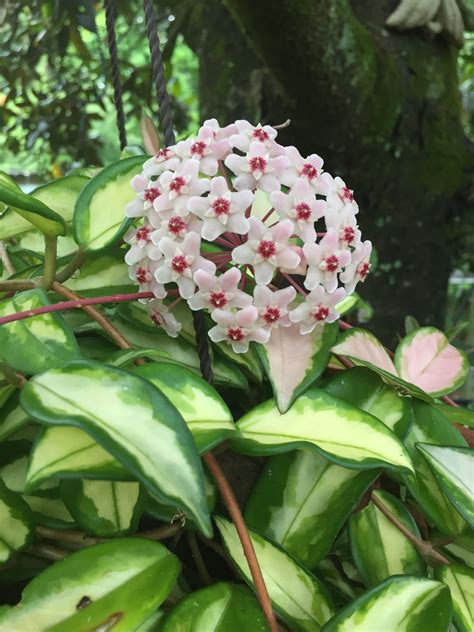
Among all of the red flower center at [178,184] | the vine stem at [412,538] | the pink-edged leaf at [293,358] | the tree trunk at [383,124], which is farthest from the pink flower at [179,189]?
the tree trunk at [383,124]

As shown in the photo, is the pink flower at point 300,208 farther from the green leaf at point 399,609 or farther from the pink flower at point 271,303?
the green leaf at point 399,609

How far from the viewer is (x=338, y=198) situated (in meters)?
0.43

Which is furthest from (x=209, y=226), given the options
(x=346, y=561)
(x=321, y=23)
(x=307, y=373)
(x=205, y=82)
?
(x=205, y=82)

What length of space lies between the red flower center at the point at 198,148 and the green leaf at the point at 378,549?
0.80 feet

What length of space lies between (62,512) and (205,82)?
4.40ft

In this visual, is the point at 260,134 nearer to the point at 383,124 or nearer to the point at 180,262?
the point at 180,262

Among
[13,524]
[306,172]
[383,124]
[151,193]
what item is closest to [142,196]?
[151,193]

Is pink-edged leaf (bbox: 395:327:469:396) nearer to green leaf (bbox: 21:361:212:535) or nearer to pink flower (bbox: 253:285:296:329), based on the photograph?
pink flower (bbox: 253:285:296:329)

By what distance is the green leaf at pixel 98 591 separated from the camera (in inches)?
11.3

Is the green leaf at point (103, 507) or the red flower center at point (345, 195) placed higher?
the red flower center at point (345, 195)

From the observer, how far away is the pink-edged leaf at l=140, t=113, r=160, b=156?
624 mm

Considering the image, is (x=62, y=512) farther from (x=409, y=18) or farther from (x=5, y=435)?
(x=409, y=18)

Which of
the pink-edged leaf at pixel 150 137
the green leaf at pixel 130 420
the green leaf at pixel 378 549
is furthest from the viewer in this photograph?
the pink-edged leaf at pixel 150 137

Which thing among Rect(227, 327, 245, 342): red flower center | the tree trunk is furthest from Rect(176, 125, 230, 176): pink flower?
the tree trunk
